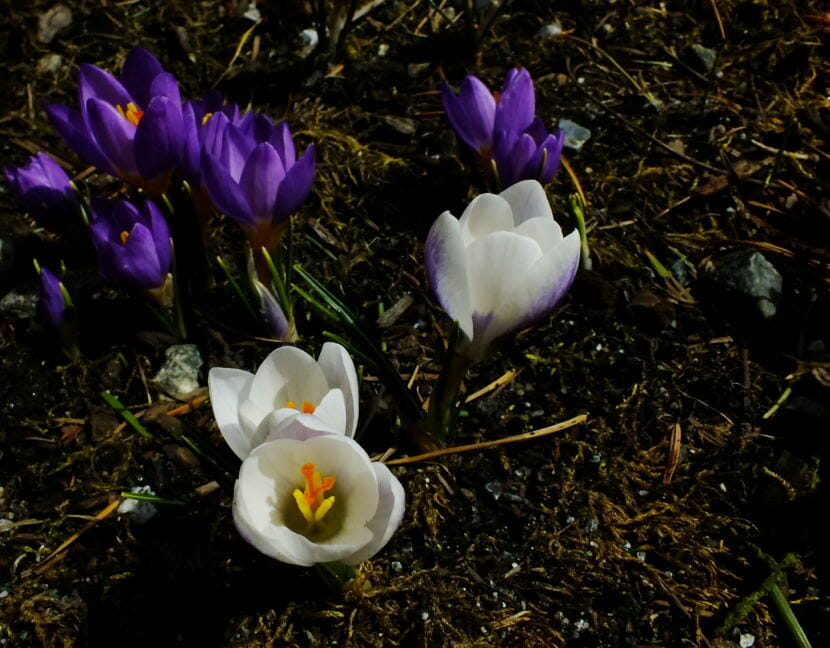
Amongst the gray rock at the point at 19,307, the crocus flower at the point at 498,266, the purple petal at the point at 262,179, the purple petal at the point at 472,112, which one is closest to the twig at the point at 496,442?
the crocus flower at the point at 498,266

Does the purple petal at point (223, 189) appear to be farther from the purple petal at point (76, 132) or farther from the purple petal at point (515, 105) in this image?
the purple petal at point (515, 105)

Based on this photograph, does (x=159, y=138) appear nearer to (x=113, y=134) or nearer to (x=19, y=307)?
(x=113, y=134)

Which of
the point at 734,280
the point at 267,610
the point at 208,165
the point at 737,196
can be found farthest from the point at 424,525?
the point at 737,196

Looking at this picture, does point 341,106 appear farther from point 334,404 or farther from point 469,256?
point 334,404

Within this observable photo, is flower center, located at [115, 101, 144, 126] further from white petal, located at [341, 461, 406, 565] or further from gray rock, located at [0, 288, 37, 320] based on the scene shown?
white petal, located at [341, 461, 406, 565]

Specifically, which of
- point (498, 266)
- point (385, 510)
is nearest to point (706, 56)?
point (498, 266)

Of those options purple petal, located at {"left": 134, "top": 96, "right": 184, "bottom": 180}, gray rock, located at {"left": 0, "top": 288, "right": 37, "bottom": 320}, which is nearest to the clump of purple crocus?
purple petal, located at {"left": 134, "top": 96, "right": 184, "bottom": 180}

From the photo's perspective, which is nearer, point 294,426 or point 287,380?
point 294,426
